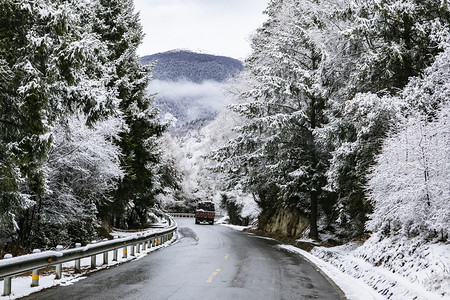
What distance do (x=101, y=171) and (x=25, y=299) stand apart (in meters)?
10.9

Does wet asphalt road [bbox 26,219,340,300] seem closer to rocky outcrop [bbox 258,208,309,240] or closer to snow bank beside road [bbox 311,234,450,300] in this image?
snow bank beside road [bbox 311,234,450,300]

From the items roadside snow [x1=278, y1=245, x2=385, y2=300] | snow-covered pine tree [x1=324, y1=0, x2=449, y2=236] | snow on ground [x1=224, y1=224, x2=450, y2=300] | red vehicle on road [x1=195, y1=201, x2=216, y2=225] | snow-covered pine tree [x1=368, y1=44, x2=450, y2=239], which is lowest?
red vehicle on road [x1=195, y1=201, x2=216, y2=225]

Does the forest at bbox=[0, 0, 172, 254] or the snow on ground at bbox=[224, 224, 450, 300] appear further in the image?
the forest at bbox=[0, 0, 172, 254]

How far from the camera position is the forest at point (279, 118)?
30.4 feet

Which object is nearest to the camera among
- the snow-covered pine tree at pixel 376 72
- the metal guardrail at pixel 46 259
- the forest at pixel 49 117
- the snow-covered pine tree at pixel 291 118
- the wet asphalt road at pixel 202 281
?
the metal guardrail at pixel 46 259

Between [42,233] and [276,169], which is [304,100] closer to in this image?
[276,169]

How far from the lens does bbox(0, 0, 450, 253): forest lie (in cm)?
927

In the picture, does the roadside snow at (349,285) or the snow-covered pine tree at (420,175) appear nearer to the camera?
the roadside snow at (349,285)

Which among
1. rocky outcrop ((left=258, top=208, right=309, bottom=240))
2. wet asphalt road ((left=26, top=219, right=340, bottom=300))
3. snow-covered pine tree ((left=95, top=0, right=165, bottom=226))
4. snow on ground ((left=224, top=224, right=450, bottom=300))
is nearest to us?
snow on ground ((left=224, top=224, right=450, bottom=300))

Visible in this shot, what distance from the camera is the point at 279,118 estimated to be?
20812mm

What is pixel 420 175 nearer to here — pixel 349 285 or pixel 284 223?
pixel 349 285

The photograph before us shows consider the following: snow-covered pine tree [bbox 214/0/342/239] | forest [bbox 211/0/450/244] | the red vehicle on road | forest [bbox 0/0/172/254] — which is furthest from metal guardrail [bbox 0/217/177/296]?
the red vehicle on road

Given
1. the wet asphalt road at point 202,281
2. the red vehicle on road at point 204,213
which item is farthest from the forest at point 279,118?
the red vehicle on road at point 204,213

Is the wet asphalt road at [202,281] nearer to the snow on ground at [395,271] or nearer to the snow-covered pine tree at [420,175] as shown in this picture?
the snow on ground at [395,271]
